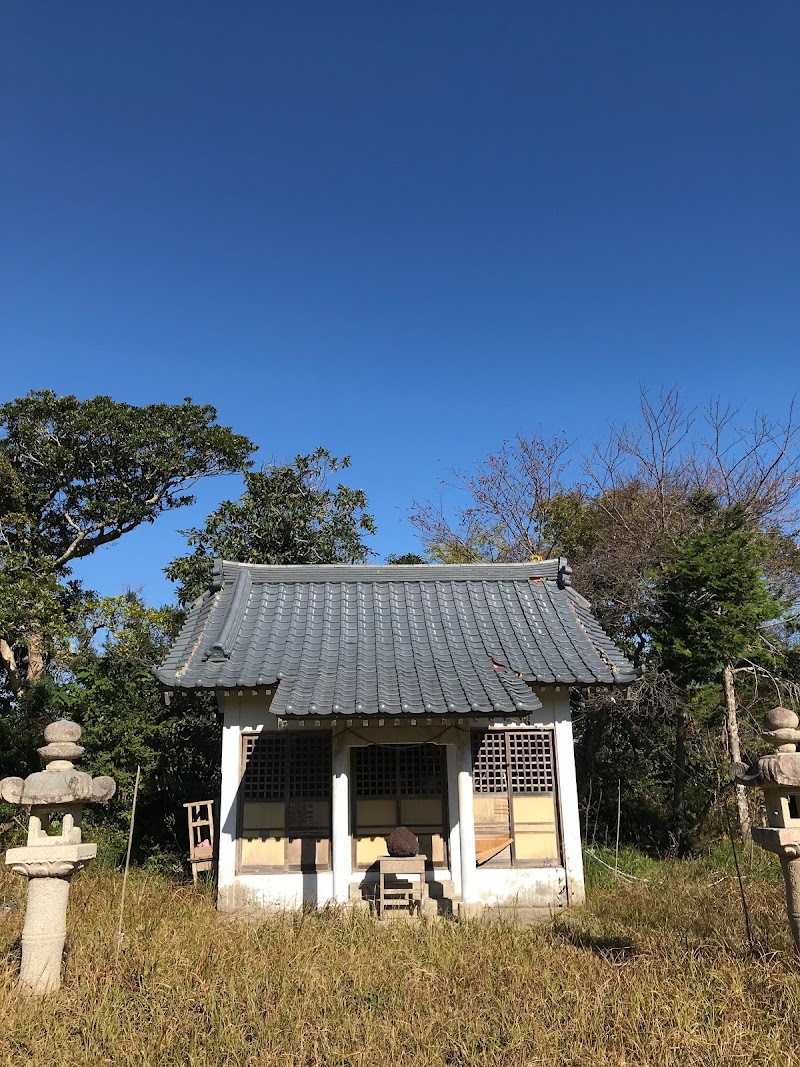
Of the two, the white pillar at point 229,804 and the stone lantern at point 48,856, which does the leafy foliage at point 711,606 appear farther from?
the stone lantern at point 48,856

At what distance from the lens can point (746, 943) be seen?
18.7ft

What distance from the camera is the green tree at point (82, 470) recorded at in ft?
58.6

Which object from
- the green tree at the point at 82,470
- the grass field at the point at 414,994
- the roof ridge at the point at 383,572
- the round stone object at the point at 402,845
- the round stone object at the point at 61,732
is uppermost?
the green tree at the point at 82,470

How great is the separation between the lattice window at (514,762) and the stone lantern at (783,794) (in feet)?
14.1

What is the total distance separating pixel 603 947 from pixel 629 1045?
7.00ft

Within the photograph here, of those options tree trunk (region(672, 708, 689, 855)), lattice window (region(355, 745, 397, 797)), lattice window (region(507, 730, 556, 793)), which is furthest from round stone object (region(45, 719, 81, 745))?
tree trunk (region(672, 708, 689, 855))

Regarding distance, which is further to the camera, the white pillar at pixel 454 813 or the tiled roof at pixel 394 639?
the tiled roof at pixel 394 639

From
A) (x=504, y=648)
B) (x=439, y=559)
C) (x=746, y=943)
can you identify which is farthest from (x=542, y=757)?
(x=439, y=559)

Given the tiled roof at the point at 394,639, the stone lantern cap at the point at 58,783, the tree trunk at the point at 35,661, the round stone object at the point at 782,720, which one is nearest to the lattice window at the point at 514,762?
the tiled roof at the point at 394,639

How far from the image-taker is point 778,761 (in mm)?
5289

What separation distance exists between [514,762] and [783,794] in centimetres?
470

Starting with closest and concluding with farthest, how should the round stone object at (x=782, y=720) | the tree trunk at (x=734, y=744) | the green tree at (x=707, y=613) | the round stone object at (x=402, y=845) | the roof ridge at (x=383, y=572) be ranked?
the round stone object at (x=782, y=720)
the round stone object at (x=402, y=845)
the tree trunk at (x=734, y=744)
the green tree at (x=707, y=613)
the roof ridge at (x=383, y=572)

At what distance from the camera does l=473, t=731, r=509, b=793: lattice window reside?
31.7 ft

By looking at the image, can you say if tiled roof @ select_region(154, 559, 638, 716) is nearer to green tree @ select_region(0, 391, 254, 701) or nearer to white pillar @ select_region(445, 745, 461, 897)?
white pillar @ select_region(445, 745, 461, 897)
